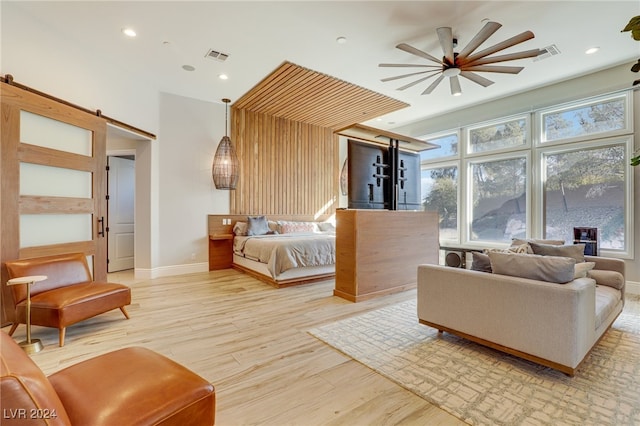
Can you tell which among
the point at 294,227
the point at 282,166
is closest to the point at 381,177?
the point at 294,227

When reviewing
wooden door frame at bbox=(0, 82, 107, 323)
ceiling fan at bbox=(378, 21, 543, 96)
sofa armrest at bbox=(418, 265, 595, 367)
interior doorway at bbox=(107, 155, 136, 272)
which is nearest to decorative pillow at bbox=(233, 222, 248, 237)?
interior doorway at bbox=(107, 155, 136, 272)

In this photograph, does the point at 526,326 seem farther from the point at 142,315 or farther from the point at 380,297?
the point at 142,315

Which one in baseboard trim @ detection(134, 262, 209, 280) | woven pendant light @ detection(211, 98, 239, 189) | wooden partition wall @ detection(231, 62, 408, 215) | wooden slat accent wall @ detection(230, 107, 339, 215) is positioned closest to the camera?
baseboard trim @ detection(134, 262, 209, 280)

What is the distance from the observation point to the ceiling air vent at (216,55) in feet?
12.7

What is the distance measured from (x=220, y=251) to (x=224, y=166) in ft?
5.69

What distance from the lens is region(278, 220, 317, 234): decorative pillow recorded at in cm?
601

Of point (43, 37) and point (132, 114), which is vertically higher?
point (43, 37)

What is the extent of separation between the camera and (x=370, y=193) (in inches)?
152

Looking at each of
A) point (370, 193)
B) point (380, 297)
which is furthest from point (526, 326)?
point (370, 193)

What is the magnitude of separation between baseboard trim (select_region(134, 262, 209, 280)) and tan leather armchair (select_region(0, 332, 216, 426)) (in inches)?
157

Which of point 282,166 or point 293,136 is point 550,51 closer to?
point 293,136

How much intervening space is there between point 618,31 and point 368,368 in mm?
4989

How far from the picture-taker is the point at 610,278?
2.79 m

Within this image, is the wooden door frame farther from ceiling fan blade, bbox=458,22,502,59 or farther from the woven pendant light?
ceiling fan blade, bbox=458,22,502,59
